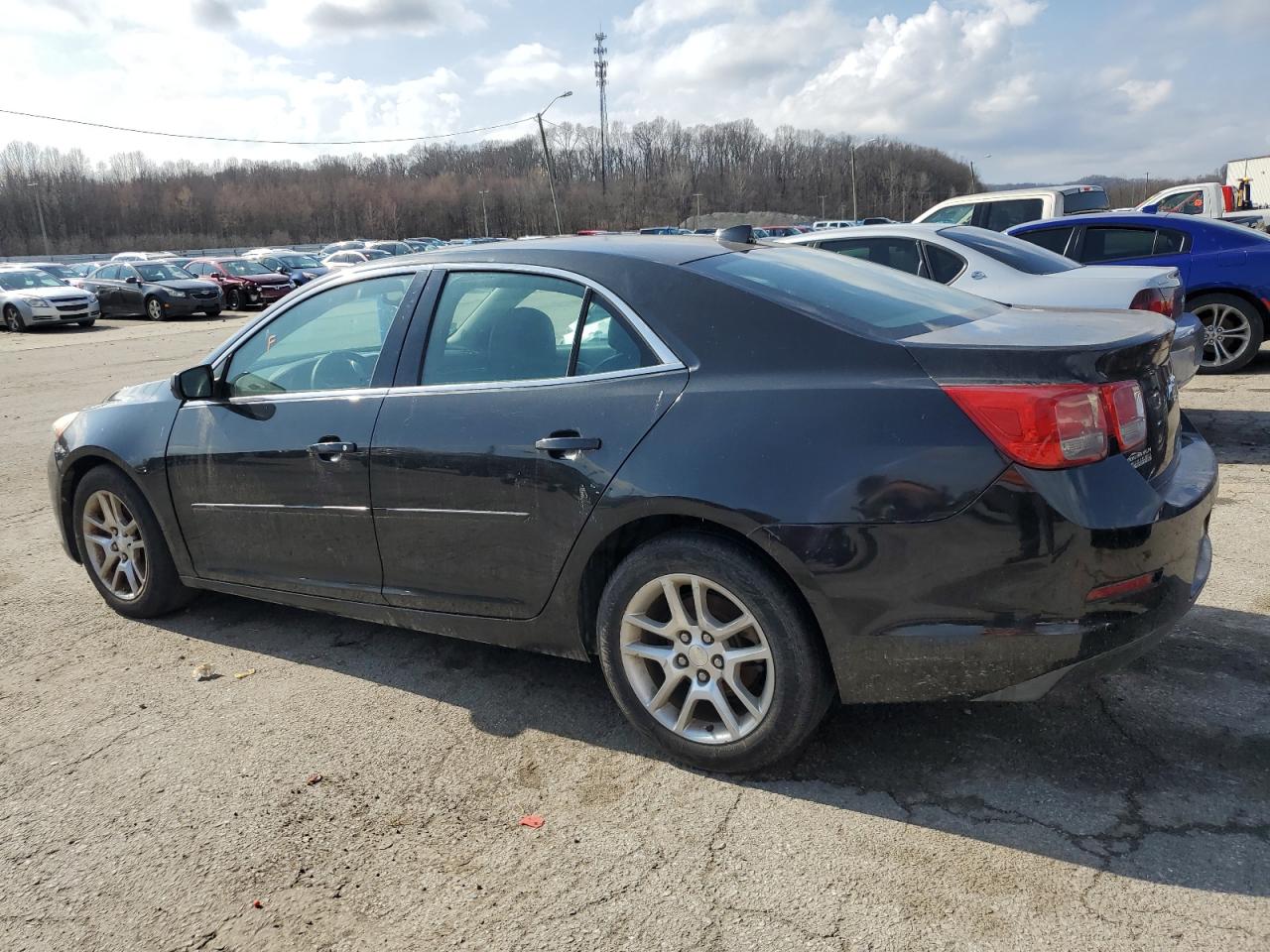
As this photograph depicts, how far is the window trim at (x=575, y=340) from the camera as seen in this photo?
3.05 m

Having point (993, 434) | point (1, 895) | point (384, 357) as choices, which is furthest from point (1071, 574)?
point (1, 895)

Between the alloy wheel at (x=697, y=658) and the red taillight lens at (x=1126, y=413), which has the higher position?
the red taillight lens at (x=1126, y=413)

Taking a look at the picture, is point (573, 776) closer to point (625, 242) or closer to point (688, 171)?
point (625, 242)

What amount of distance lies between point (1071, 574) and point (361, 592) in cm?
253

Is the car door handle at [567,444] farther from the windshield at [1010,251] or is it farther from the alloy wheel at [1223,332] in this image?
the alloy wheel at [1223,332]

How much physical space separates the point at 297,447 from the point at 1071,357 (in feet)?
9.06

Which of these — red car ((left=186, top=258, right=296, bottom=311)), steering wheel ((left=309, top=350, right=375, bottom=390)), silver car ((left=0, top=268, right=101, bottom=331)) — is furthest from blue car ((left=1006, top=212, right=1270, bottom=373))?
red car ((left=186, top=258, right=296, bottom=311))

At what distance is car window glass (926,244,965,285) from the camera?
732 centimetres

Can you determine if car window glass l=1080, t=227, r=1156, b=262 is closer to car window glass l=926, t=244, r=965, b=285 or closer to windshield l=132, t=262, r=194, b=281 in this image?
car window glass l=926, t=244, r=965, b=285

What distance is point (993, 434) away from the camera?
2.53 metres

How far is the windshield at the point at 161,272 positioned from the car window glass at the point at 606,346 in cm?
2823

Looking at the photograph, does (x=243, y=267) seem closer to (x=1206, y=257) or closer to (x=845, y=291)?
(x=1206, y=257)

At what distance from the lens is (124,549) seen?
15.1 ft

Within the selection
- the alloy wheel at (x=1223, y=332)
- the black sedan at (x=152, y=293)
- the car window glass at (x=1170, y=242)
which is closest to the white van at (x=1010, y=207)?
the car window glass at (x=1170, y=242)
